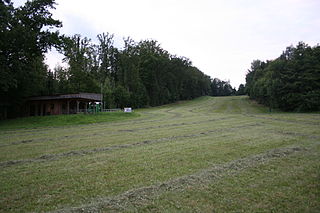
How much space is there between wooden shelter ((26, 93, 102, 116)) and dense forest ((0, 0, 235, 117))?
73.1 inches

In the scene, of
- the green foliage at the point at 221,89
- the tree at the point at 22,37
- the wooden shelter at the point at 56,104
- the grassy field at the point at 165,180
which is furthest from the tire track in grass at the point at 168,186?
the green foliage at the point at 221,89

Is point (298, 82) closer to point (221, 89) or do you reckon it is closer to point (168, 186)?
point (168, 186)

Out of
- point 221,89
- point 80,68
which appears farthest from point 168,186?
point 221,89

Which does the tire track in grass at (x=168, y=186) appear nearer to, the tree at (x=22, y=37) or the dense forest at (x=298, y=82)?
the tree at (x=22, y=37)

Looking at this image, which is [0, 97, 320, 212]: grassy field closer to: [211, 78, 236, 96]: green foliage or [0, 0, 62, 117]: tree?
[0, 0, 62, 117]: tree

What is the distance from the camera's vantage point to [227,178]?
5.05 metres

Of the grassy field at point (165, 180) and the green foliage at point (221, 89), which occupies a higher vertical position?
the green foliage at point (221, 89)

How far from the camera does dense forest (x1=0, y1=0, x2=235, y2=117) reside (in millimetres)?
22094

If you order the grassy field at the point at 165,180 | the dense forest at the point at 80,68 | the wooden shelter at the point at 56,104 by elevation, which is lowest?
the grassy field at the point at 165,180

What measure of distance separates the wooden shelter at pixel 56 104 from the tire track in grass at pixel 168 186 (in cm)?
2594

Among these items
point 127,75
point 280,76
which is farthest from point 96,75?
point 280,76

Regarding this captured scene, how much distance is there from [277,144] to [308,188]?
485cm

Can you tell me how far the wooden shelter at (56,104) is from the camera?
29.2 meters

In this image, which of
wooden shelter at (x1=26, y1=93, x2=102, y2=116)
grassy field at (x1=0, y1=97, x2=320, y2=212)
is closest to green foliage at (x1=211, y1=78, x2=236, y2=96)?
wooden shelter at (x1=26, y1=93, x2=102, y2=116)
